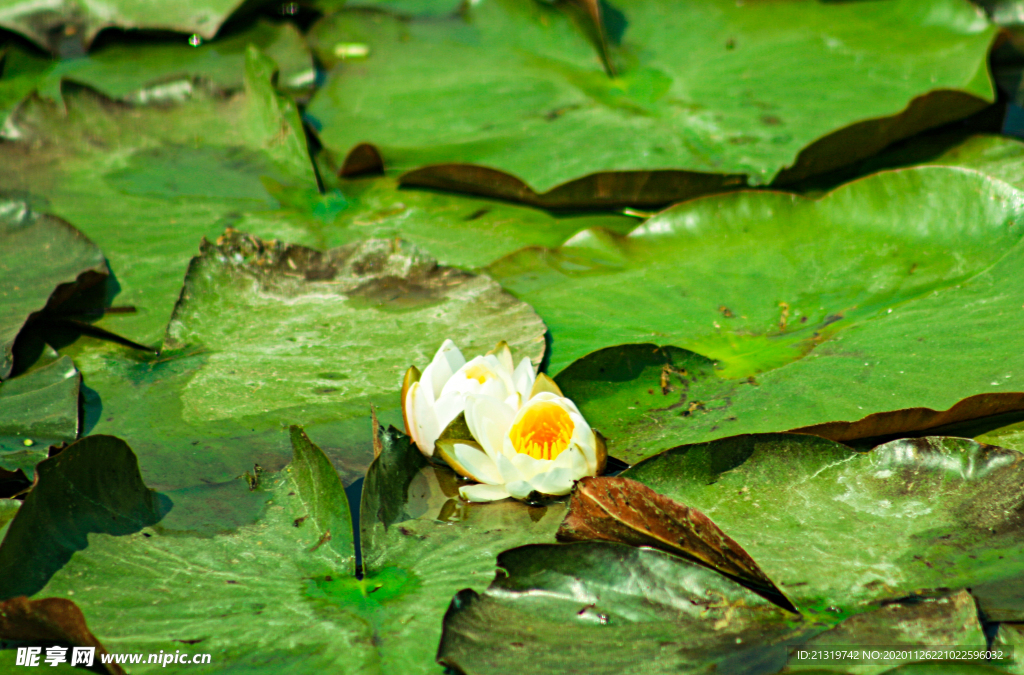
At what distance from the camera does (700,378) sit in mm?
1746

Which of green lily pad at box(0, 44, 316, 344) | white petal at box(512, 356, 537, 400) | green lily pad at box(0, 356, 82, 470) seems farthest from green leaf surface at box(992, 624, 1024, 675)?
green lily pad at box(0, 44, 316, 344)

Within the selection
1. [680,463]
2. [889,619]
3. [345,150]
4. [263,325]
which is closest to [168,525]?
[263,325]

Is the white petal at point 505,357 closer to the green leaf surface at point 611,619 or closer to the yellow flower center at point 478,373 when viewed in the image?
the yellow flower center at point 478,373

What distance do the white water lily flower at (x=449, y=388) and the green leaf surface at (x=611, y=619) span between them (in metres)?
0.37

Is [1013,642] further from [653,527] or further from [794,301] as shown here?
[794,301]

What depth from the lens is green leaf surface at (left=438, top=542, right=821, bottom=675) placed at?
3.83 ft

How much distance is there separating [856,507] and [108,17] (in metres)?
3.55

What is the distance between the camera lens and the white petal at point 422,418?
1576 mm

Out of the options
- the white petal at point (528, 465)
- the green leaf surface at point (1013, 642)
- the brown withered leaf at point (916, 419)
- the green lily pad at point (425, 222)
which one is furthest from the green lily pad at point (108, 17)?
the green leaf surface at point (1013, 642)

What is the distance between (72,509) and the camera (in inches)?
54.6

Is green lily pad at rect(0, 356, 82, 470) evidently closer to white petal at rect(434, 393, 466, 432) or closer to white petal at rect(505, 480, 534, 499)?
white petal at rect(434, 393, 466, 432)

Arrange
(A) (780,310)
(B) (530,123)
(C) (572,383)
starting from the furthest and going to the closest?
1. (B) (530,123)
2. (A) (780,310)
3. (C) (572,383)

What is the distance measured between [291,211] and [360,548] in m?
1.43

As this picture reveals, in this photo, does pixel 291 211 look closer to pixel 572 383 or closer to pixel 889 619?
pixel 572 383
